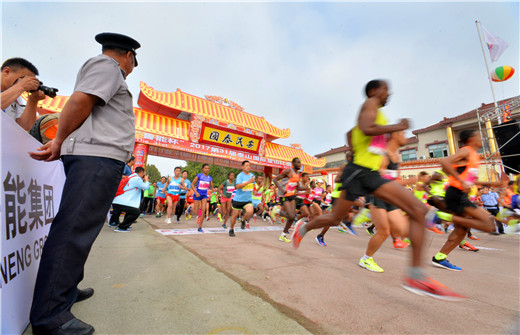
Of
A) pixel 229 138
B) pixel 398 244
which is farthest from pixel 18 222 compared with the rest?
pixel 229 138

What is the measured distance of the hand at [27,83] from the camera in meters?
1.79

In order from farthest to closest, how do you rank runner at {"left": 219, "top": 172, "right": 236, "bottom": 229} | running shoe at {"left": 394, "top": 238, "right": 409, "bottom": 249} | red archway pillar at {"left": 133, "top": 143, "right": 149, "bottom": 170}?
red archway pillar at {"left": 133, "top": 143, "right": 149, "bottom": 170}
runner at {"left": 219, "top": 172, "right": 236, "bottom": 229}
running shoe at {"left": 394, "top": 238, "right": 409, "bottom": 249}

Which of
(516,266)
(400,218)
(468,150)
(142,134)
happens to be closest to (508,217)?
(516,266)

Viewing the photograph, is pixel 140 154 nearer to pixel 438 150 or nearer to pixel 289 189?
pixel 289 189

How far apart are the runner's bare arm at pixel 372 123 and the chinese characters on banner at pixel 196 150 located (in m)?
11.9

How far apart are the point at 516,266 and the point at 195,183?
6.60 metres

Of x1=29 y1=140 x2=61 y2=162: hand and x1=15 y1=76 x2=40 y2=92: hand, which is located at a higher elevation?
x1=15 y1=76 x2=40 y2=92: hand

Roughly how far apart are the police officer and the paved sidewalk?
219 mm

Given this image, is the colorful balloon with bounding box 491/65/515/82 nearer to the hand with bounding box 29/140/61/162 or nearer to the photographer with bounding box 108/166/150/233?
the photographer with bounding box 108/166/150/233

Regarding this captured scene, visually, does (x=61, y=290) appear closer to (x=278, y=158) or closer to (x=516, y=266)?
(x=516, y=266)

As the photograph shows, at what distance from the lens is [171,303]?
171 centimetres

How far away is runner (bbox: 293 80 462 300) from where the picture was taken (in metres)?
1.66

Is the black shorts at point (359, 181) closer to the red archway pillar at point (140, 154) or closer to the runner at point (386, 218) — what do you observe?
the runner at point (386, 218)

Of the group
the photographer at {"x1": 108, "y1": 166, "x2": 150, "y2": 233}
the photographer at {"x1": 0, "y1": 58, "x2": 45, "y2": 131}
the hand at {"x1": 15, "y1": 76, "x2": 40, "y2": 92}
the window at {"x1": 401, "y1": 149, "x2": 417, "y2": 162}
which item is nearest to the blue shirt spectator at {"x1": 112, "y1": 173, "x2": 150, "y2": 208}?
the photographer at {"x1": 108, "y1": 166, "x2": 150, "y2": 233}
